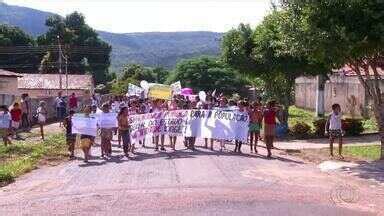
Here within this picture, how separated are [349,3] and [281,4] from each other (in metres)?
2.70

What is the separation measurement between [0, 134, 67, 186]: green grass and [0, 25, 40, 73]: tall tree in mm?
59315

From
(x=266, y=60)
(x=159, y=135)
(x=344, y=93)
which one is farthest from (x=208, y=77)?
(x=159, y=135)

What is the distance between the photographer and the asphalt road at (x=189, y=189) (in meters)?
12.7

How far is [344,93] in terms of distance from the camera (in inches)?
1615

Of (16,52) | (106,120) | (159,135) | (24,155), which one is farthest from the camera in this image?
(16,52)

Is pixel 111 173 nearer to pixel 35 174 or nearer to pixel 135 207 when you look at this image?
pixel 35 174

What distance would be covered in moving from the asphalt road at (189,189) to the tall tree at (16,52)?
6611cm

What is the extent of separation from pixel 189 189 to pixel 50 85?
5876cm

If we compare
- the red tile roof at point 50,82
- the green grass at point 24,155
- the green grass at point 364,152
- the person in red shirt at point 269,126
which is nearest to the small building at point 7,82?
the red tile roof at point 50,82

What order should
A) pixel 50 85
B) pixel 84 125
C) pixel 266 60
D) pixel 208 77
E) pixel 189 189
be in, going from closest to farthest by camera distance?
pixel 189 189
pixel 84 125
pixel 266 60
pixel 50 85
pixel 208 77

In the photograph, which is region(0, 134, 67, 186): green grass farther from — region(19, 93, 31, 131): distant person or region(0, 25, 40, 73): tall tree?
region(0, 25, 40, 73): tall tree

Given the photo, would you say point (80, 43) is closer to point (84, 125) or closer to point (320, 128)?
point (320, 128)

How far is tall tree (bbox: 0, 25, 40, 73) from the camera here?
3285 inches

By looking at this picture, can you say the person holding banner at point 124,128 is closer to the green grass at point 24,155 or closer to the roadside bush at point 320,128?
the green grass at point 24,155
